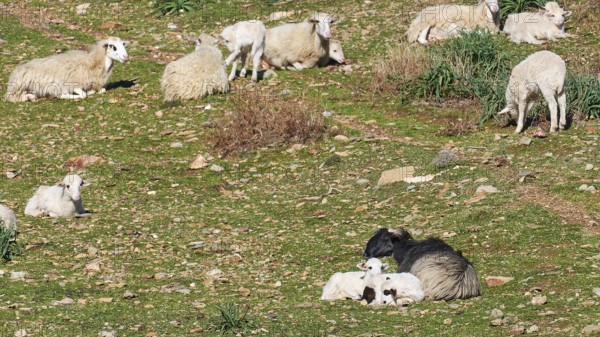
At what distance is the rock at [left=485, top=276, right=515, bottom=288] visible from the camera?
35.5ft

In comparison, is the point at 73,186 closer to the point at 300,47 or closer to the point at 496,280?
the point at 496,280

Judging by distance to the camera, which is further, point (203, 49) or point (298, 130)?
point (203, 49)

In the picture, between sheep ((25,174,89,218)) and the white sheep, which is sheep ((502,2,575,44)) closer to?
sheep ((25,174,89,218))

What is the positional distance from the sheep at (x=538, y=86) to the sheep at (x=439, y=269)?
477cm

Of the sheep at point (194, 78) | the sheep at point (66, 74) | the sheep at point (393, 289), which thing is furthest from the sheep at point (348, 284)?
the sheep at point (66, 74)

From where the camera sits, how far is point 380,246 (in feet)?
39.6

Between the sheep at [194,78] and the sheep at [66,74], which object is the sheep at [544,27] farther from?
the sheep at [66,74]

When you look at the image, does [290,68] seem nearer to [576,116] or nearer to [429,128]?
[429,128]

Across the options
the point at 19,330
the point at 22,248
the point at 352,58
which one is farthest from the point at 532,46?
the point at 19,330

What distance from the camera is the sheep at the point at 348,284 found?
10773 mm

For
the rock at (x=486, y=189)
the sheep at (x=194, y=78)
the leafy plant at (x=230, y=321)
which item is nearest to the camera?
the leafy plant at (x=230, y=321)

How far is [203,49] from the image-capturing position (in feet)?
65.7

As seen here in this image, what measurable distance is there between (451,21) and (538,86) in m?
6.78

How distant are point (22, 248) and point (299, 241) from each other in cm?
326
